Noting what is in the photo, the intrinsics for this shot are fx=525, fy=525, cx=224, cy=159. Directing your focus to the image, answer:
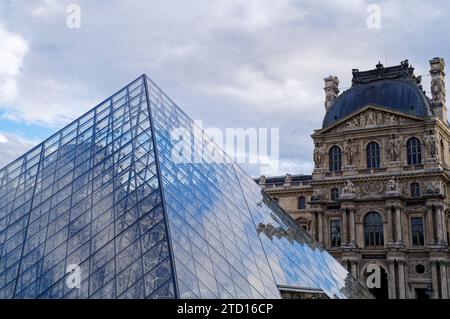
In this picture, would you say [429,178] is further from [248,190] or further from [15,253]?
[15,253]

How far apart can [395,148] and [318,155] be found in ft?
22.7

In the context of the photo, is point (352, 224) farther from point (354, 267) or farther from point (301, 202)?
point (301, 202)

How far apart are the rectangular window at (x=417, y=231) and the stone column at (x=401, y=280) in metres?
2.06

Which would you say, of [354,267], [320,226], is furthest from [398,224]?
[320,226]

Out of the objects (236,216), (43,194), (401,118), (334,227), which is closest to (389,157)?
(401,118)

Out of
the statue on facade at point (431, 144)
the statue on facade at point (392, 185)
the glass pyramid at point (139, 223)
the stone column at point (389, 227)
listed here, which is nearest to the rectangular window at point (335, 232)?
the stone column at point (389, 227)

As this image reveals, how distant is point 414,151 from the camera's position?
→ 143 feet

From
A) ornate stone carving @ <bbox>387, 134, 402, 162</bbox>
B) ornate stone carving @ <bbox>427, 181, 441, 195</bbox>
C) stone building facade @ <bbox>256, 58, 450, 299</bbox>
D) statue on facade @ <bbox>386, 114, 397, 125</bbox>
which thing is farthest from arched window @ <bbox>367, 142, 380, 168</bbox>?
ornate stone carving @ <bbox>427, 181, 441, 195</bbox>

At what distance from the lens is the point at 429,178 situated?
42125 mm

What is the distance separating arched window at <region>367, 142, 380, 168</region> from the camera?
4500 cm

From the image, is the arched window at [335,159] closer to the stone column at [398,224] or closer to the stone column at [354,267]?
the stone column at [398,224]

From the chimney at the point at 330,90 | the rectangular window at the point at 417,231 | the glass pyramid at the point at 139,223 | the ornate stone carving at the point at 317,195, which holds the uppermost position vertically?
the chimney at the point at 330,90

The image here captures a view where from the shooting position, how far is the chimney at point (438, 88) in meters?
46.1
